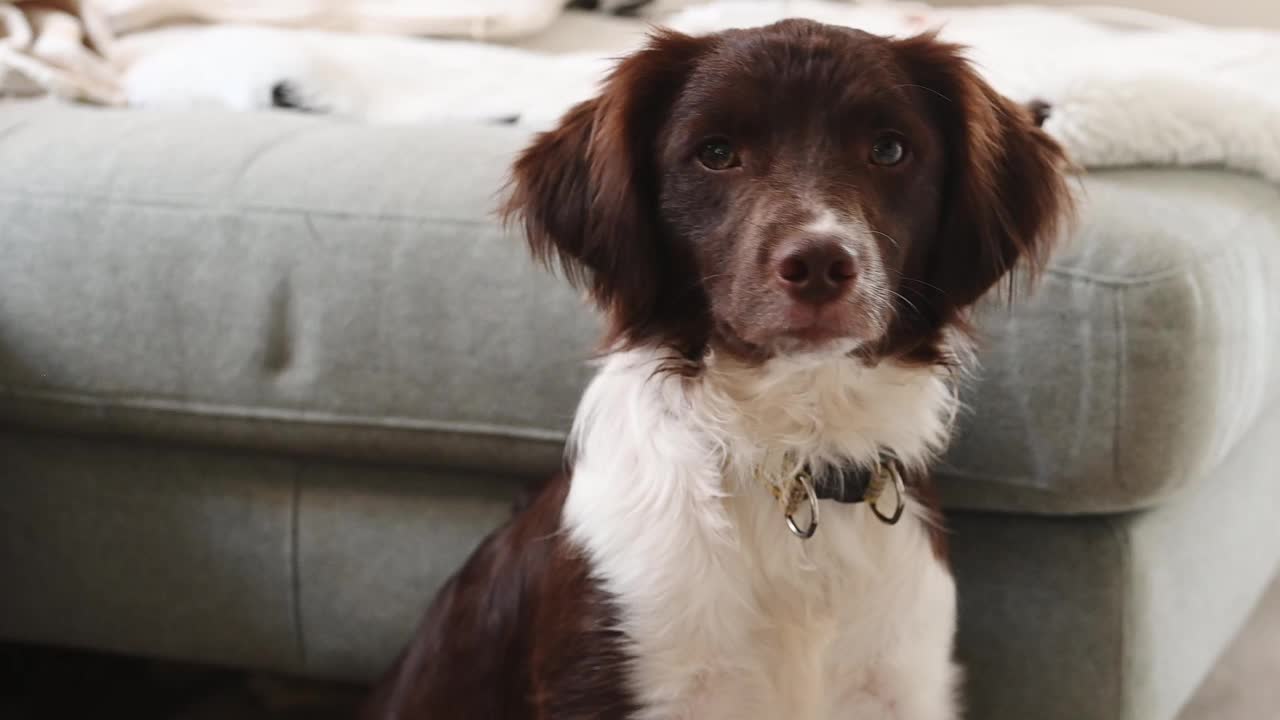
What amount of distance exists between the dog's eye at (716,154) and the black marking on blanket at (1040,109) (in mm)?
472

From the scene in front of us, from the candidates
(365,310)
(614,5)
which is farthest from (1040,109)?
(614,5)

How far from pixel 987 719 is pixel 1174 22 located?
6.52 feet

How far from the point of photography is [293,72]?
2.04 m

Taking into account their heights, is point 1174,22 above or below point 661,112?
below

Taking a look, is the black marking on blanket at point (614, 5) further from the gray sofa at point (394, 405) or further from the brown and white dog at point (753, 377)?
the brown and white dog at point (753, 377)

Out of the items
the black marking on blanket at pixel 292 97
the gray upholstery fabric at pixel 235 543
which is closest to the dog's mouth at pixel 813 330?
the gray upholstery fabric at pixel 235 543

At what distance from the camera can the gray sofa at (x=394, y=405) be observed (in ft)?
4.91

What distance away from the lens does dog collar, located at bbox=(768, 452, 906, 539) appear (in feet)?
4.63

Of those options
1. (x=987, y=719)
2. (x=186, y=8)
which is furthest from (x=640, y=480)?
(x=186, y=8)

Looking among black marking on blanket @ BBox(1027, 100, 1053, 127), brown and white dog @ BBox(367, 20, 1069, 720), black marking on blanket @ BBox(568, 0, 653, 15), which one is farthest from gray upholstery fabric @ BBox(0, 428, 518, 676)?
black marking on blanket @ BBox(568, 0, 653, 15)

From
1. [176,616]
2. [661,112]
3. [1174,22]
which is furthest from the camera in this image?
[1174,22]

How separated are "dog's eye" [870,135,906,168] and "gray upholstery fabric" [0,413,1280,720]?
1.74 feet

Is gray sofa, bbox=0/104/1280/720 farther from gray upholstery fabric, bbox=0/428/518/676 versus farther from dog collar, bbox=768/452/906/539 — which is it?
dog collar, bbox=768/452/906/539

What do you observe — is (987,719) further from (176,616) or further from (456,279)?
(176,616)
